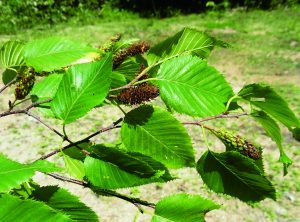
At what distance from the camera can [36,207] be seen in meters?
0.47

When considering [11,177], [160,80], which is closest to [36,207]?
[11,177]

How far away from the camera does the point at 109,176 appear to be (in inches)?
24.9

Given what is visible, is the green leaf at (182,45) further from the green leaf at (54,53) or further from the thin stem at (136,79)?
the green leaf at (54,53)

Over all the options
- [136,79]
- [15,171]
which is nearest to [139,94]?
[136,79]

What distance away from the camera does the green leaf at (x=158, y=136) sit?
2.28 ft

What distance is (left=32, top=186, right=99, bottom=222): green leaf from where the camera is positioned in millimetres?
635

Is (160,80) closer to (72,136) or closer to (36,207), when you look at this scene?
(36,207)

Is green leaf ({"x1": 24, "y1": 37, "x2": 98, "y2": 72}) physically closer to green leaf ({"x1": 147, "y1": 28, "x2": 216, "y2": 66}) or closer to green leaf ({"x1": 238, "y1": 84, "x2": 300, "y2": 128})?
green leaf ({"x1": 147, "y1": 28, "x2": 216, "y2": 66})

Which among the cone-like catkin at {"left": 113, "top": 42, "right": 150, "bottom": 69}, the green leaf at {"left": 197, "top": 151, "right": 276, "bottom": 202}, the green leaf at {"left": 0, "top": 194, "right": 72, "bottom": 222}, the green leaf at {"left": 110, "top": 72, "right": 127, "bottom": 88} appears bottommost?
the green leaf at {"left": 197, "top": 151, "right": 276, "bottom": 202}

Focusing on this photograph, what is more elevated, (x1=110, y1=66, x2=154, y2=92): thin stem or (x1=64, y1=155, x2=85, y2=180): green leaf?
(x1=110, y1=66, x2=154, y2=92): thin stem

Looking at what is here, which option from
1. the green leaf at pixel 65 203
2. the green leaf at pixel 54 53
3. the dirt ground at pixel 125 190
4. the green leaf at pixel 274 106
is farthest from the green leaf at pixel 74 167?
the dirt ground at pixel 125 190

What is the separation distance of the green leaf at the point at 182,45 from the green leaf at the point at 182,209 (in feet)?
0.89

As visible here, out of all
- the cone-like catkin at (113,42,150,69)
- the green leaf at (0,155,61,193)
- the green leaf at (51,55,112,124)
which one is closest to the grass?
the cone-like catkin at (113,42,150,69)

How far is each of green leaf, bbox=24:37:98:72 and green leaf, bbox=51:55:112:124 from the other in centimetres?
16
